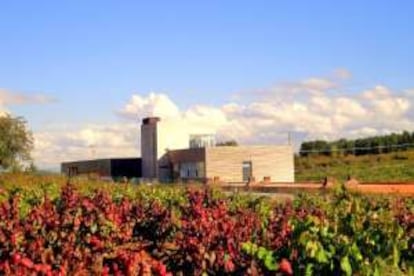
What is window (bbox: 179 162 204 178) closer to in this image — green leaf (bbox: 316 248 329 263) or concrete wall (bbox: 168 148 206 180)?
concrete wall (bbox: 168 148 206 180)

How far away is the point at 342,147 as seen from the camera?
355ft

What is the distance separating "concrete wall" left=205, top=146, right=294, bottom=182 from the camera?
76.3 meters

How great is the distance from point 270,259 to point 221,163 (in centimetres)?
7088

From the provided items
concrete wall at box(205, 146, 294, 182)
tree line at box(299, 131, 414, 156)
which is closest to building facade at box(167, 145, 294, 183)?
concrete wall at box(205, 146, 294, 182)

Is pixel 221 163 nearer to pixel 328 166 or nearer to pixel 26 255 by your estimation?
pixel 328 166

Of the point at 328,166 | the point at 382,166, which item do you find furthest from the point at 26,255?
the point at 328,166

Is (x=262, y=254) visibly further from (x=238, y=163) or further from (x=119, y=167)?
(x=119, y=167)

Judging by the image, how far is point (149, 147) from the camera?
86.7 metres

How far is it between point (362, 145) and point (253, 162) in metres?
35.6

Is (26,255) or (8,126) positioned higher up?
(8,126)

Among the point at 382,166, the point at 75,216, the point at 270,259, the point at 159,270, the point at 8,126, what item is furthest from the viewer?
the point at 382,166

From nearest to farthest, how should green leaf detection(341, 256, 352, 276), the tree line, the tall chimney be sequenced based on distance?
1. green leaf detection(341, 256, 352, 276)
2. the tall chimney
3. the tree line

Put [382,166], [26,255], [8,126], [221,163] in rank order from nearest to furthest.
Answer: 1. [26,255]
2. [8,126]
3. [221,163]
4. [382,166]

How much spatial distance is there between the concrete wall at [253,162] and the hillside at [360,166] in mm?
1960
